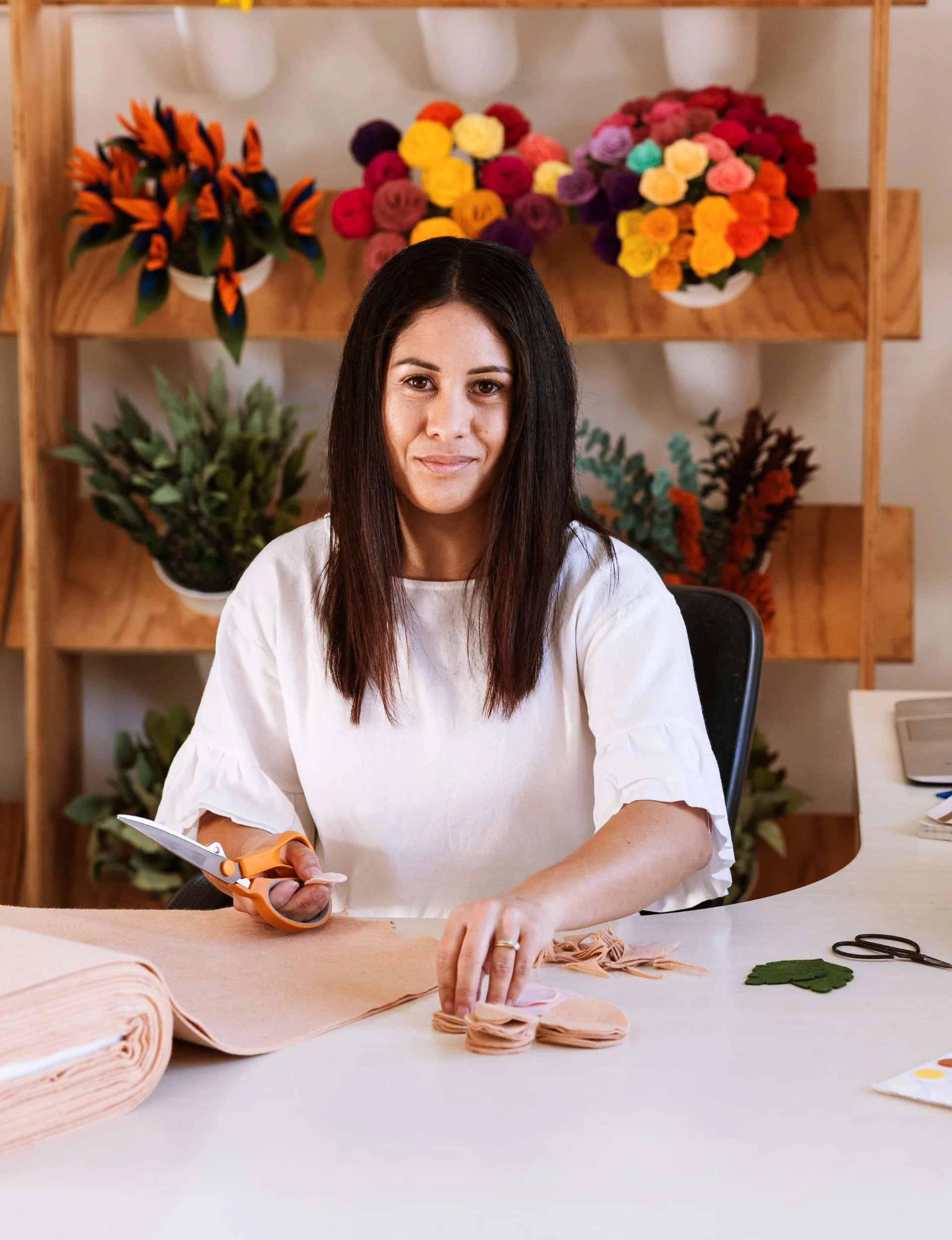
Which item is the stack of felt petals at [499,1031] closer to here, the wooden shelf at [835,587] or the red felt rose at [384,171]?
the wooden shelf at [835,587]

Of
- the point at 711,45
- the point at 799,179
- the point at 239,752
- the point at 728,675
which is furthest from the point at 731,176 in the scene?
the point at 239,752

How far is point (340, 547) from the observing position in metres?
1.57

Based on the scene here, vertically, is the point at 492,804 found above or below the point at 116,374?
below

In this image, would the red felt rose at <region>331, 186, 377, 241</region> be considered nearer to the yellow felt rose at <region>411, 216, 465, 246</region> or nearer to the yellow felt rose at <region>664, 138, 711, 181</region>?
Result: the yellow felt rose at <region>411, 216, 465, 246</region>

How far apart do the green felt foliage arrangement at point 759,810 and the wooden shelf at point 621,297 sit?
809 millimetres

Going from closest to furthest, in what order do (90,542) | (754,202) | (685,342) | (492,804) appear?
1. (492,804)
2. (754,202)
3. (685,342)
4. (90,542)

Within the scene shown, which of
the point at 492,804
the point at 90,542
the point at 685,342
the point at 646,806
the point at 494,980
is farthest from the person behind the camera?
the point at 90,542

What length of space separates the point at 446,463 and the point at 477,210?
1.23 meters

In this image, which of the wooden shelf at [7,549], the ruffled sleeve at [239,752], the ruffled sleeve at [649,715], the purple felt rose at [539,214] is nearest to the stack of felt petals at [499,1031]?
the ruffled sleeve at [649,715]

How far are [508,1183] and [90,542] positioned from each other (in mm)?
2358

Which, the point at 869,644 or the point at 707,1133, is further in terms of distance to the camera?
the point at 869,644

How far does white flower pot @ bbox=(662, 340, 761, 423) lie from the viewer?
9.02 feet

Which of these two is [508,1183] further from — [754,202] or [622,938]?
[754,202]

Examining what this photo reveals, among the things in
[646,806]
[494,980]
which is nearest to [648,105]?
[646,806]
